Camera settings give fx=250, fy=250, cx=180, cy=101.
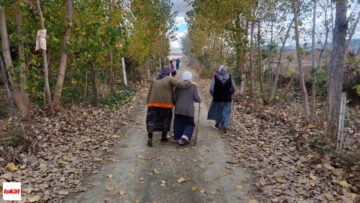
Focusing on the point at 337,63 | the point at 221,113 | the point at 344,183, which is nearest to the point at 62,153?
the point at 221,113

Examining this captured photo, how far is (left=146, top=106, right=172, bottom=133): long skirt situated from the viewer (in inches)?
240

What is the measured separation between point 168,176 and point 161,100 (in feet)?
6.47

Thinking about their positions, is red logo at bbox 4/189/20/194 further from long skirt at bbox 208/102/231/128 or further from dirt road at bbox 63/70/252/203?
long skirt at bbox 208/102/231/128

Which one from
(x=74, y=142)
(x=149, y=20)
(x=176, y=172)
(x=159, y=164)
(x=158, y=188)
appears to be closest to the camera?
(x=158, y=188)

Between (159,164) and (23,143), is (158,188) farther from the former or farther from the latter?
(23,143)

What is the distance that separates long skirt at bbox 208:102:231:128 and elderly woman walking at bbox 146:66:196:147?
1664mm

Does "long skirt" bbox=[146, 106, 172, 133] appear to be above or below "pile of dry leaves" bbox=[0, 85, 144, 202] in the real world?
above

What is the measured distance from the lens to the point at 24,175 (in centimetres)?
446

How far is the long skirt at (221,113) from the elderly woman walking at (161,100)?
5.46 feet

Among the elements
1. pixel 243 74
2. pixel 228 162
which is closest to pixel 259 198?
pixel 228 162

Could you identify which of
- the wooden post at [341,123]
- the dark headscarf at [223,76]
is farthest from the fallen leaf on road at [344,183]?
the dark headscarf at [223,76]

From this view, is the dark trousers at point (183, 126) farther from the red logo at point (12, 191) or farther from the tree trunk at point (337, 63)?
the red logo at point (12, 191)

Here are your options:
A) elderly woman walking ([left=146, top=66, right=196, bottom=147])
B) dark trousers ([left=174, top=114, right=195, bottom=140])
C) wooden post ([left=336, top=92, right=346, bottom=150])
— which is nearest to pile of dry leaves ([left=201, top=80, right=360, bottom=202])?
wooden post ([left=336, top=92, right=346, bottom=150])

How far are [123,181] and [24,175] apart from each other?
1.78m
